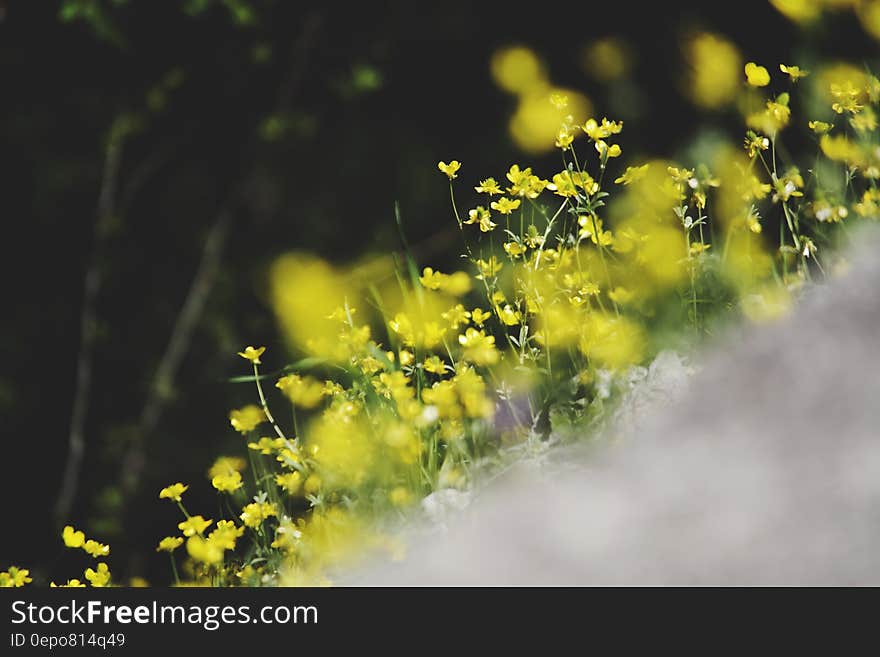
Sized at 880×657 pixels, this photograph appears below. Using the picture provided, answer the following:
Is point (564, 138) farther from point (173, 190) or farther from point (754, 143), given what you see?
point (173, 190)

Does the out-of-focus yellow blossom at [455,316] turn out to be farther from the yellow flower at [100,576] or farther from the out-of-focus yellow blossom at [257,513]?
the yellow flower at [100,576]

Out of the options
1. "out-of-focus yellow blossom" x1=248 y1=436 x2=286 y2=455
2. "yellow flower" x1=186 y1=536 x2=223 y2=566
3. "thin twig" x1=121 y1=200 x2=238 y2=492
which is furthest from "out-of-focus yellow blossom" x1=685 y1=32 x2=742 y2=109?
"thin twig" x1=121 y1=200 x2=238 y2=492

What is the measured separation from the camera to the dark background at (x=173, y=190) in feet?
12.8

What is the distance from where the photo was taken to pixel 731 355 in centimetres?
135

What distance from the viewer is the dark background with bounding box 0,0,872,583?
390 centimetres

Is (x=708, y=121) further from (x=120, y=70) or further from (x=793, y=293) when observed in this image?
(x=120, y=70)

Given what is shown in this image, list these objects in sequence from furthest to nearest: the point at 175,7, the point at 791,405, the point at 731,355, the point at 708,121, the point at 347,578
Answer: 1. the point at 175,7
2. the point at 708,121
3. the point at 347,578
4. the point at 731,355
5. the point at 791,405

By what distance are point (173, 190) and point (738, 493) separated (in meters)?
3.63

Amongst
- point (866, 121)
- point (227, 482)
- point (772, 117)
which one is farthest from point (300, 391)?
point (866, 121)

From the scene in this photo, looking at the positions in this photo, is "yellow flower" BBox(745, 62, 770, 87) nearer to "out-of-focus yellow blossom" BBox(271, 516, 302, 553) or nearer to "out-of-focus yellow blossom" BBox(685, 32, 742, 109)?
"out-of-focus yellow blossom" BBox(685, 32, 742, 109)

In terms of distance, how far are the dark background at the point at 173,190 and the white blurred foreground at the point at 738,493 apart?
8.24 ft

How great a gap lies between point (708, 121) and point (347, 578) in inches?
71.8
